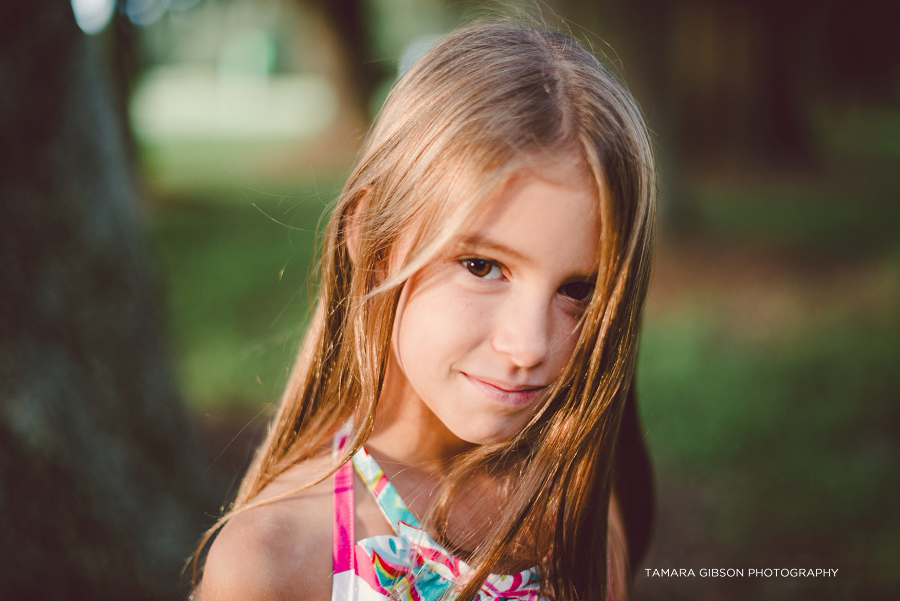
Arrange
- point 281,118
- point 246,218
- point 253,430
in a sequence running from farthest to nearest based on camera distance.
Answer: point 281,118 → point 246,218 → point 253,430

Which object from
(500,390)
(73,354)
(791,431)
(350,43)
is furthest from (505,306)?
(350,43)

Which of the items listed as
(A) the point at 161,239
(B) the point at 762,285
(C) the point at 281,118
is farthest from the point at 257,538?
(C) the point at 281,118

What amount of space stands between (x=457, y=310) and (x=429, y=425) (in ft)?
1.41

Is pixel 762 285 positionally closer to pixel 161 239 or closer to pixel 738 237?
pixel 738 237

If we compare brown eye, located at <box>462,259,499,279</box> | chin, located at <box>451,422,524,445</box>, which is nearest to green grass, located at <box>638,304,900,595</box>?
chin, located at <box>451,422,524,445</box>

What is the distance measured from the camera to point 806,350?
5.92m

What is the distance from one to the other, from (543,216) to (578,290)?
0.75ft

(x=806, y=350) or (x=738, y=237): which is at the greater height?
(x=738, y=237)

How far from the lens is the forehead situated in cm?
124

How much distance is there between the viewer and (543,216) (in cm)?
123

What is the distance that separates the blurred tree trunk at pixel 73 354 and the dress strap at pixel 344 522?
169 cm

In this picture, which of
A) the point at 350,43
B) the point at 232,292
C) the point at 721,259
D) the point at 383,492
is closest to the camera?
the point at 383,492

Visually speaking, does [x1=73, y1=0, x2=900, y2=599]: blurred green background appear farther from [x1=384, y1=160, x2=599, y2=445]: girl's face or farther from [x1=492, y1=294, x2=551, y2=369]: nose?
[x1=492, y1=294, x2=551, y2=369]: nose

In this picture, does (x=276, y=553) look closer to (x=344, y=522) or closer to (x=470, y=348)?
(x=344, y=522)
